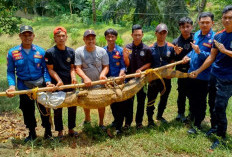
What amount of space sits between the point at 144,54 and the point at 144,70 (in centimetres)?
30

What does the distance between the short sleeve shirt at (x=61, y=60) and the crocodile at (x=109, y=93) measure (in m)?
0.35

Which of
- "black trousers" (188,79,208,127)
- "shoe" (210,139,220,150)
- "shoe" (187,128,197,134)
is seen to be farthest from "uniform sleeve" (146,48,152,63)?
"shoe" (210,139,220,150)

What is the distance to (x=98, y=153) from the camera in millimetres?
3498

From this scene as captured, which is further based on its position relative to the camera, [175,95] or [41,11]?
[41,11]

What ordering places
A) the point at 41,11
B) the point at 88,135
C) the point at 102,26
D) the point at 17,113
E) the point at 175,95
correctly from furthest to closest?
the point at 41,11
the point at 102,26
the point at 175,95
the point at 17,113
the point at 88,135

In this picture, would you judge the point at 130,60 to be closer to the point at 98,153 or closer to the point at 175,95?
the point at 98,153

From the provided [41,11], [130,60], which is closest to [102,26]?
[130,60]

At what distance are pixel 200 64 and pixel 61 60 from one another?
2.46 metres

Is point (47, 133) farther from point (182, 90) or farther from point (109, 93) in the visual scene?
point (182, 90)

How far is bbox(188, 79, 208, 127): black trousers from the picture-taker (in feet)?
12.8

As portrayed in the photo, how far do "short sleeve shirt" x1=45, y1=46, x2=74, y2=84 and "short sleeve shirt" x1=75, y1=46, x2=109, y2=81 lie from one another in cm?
14

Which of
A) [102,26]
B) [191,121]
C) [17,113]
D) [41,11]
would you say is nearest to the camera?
[191,121]

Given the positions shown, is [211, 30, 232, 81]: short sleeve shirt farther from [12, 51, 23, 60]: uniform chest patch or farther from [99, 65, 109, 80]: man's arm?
[12, 51, 23, 60]: uniform chest patch

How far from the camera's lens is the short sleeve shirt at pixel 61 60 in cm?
356
